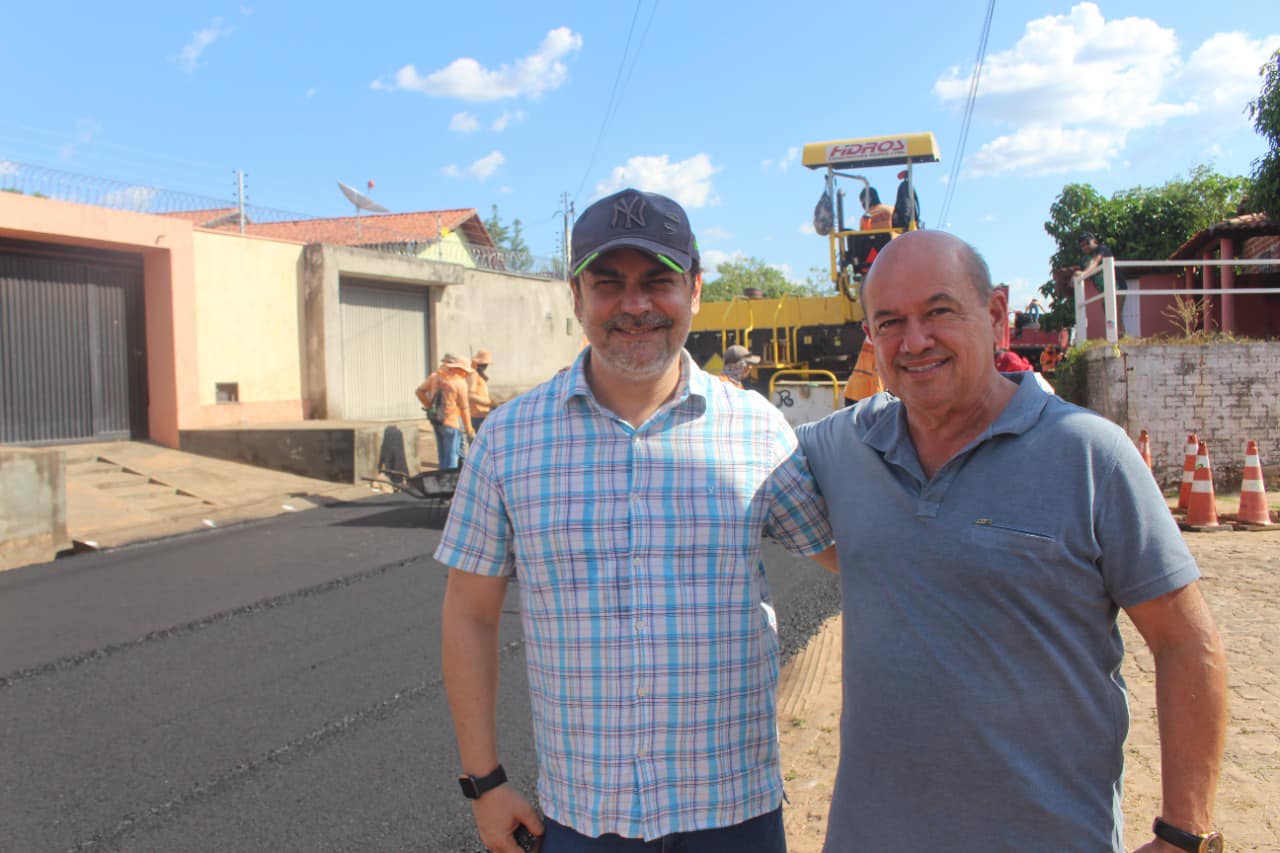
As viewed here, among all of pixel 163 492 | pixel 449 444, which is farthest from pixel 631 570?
pixel 163 492

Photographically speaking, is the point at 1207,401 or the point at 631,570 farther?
the point at 1207,401

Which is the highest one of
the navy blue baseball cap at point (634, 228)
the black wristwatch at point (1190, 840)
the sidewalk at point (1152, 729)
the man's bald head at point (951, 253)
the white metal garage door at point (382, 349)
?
the white metal garage door at point (382, 349)

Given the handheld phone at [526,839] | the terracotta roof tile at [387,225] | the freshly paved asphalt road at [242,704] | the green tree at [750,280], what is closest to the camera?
the handheld phone at [526,839]

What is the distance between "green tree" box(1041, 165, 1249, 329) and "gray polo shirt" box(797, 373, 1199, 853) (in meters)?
26.3

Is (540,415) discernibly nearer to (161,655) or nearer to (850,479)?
(850,479)

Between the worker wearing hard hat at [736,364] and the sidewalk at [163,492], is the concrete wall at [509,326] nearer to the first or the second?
the sidewalk at [163,492]

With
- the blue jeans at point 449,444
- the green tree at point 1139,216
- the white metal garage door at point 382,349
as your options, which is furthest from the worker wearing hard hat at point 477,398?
the green tree at point 1139,216

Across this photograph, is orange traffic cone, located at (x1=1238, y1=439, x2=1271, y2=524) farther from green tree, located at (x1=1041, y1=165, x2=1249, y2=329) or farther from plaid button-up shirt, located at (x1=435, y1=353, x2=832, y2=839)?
green tree, located at (x1=1041, y1=165, x2=1249, y2=329)

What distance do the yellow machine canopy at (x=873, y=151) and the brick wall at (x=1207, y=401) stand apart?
3.39 metres

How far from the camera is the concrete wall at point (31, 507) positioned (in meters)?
8.30

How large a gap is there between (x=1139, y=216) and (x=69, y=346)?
84.0 ft

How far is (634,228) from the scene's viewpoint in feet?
6.26

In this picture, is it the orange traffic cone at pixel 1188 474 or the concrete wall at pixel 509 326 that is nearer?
the orange traffic cone at pixel 1188 474

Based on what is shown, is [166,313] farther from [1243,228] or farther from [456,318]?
[1243,228]
